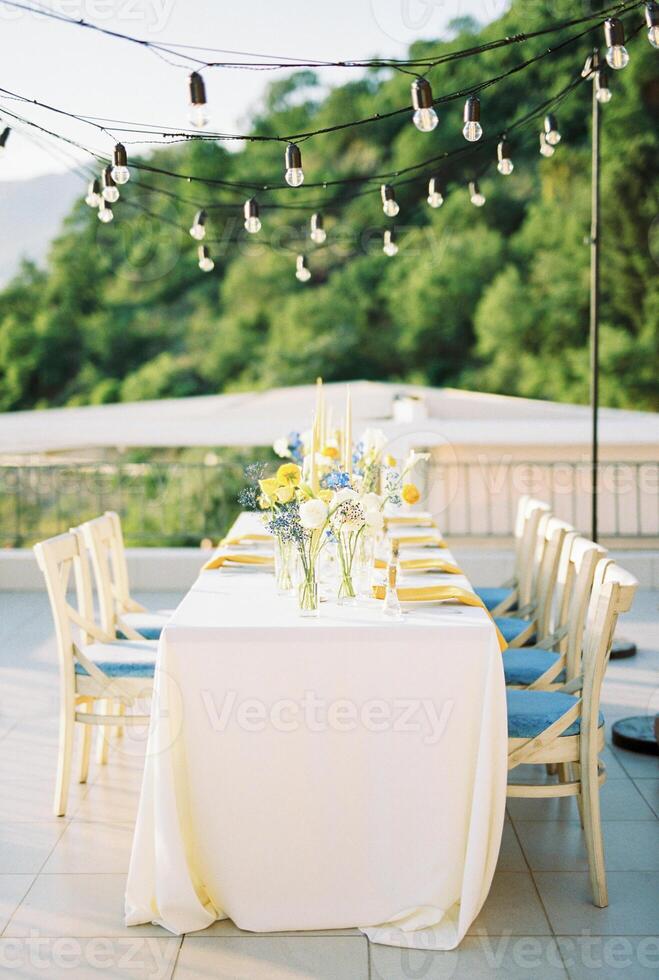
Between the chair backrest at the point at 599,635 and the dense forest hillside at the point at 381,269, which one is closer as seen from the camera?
the chair backrest at the point at 599,635

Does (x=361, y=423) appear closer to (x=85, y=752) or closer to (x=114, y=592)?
(x=114, y=592)

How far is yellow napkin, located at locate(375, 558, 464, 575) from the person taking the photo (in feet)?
11.3

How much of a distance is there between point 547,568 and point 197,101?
190cm

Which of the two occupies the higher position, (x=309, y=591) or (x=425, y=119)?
(x=425, y=119)

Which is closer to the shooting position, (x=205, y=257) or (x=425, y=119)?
(x=425, y=119)

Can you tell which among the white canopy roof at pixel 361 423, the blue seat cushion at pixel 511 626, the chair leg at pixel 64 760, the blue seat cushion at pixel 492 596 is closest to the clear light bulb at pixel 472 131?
the blue seat cushion at pixel 511 626

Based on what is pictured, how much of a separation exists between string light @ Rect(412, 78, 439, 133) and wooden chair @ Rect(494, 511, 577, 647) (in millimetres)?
1407

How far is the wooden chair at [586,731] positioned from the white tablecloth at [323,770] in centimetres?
21

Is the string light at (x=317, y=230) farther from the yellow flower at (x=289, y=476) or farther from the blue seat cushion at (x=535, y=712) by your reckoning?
the blue seat cushion at (x=535, y=712)

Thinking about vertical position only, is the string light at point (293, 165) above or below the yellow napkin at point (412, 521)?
above

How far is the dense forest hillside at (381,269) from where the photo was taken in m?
17.9

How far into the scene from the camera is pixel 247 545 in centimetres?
411

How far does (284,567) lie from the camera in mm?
3146

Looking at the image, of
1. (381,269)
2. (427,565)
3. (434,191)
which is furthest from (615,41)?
(381,269)
